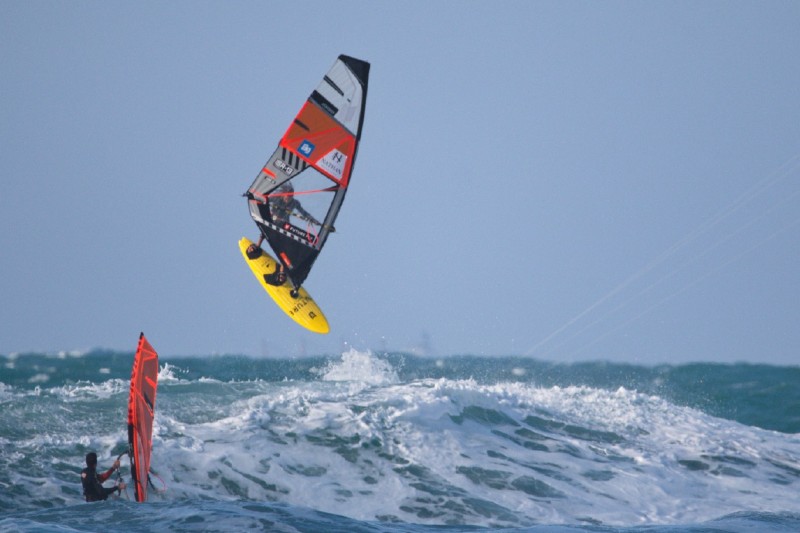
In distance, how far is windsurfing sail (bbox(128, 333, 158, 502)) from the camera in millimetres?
8695

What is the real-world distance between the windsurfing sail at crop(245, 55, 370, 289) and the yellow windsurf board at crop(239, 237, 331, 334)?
1.53 ft

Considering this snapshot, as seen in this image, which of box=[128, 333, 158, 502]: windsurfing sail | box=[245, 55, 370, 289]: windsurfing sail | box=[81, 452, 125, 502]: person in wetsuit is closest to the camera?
box=[81, 452, 125, 502]: person in wetsuit

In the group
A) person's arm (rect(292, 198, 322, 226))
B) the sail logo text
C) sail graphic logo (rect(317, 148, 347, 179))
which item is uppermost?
sail graphic logo (rect(317, 148, 347, 179))

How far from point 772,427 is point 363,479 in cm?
861

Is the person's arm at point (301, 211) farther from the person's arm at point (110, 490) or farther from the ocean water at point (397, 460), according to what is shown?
the person's arm at point (110, 490)

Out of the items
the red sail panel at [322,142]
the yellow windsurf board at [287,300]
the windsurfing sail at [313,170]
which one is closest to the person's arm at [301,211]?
the windsurfing sail at [313,170]

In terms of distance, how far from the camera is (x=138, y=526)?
24.0 feet

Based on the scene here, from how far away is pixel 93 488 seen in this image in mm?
8398

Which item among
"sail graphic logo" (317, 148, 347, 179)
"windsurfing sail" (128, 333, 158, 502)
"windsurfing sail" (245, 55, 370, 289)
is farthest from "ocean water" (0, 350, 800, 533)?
"sail graphic logo" (317, 148, 347, 179)

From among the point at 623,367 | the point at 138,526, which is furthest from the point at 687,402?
the point at 138,526

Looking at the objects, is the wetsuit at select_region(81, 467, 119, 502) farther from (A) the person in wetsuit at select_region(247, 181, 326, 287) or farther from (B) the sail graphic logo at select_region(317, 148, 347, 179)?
(B) the sail graphic logo at select_region(317, 148, 347, 179)

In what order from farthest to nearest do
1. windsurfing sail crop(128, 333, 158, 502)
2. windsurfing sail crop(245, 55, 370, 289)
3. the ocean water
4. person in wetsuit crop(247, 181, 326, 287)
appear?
person in wetsuit crop(247, 181, 326, 287), windsurfing sail crop(245, 55, 370, 289), the ocean water, windsurfing sail crop(128, 333, 158, 502)

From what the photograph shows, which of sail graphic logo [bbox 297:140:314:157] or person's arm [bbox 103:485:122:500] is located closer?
person's arm [bbox 103:485:122:500]

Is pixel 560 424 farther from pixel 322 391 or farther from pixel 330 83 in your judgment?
pixel 330 83
